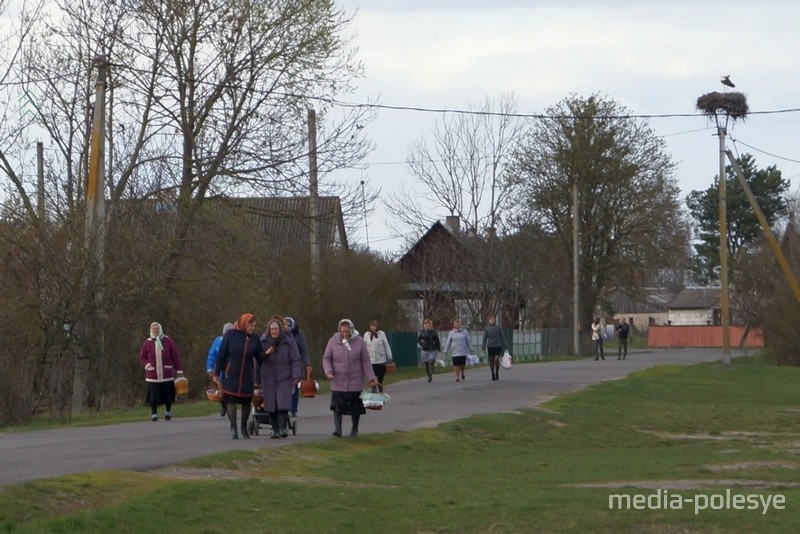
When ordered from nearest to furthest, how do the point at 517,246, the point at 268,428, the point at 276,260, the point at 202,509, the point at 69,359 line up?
the point at 202,509 → the point at 268,428 → the point at 69,359 → the point at 276,260 → the point at 517,246

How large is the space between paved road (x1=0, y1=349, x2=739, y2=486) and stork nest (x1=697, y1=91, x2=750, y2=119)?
492 inches

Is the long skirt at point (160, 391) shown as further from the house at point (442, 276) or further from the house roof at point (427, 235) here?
the house roof at point (427, 235)

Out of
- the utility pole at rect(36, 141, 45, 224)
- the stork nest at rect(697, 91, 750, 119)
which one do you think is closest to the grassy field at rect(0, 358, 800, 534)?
the utility pole at rect(36, 141, 45, 224)

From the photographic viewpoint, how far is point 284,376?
18.2 m

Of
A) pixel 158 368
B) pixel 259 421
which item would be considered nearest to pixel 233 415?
pixel 259 421

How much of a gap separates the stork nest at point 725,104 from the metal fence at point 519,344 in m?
11.4

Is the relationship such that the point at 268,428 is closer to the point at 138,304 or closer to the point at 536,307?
the point at 138,304

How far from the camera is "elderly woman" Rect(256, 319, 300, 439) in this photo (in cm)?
1809

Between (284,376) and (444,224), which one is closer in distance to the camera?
(284,376)

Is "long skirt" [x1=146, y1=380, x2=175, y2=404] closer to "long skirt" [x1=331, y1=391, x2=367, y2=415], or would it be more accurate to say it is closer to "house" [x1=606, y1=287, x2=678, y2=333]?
"long skirt" [x1=331, y1=391, x2=367, y2=415]

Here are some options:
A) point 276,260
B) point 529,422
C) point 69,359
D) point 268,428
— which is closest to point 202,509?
point 268,428

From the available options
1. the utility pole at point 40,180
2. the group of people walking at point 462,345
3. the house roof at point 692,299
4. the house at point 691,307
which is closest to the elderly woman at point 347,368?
the utility pole at point 40,180

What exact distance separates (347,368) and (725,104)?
29.5 m

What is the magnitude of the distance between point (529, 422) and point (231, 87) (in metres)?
13.6
